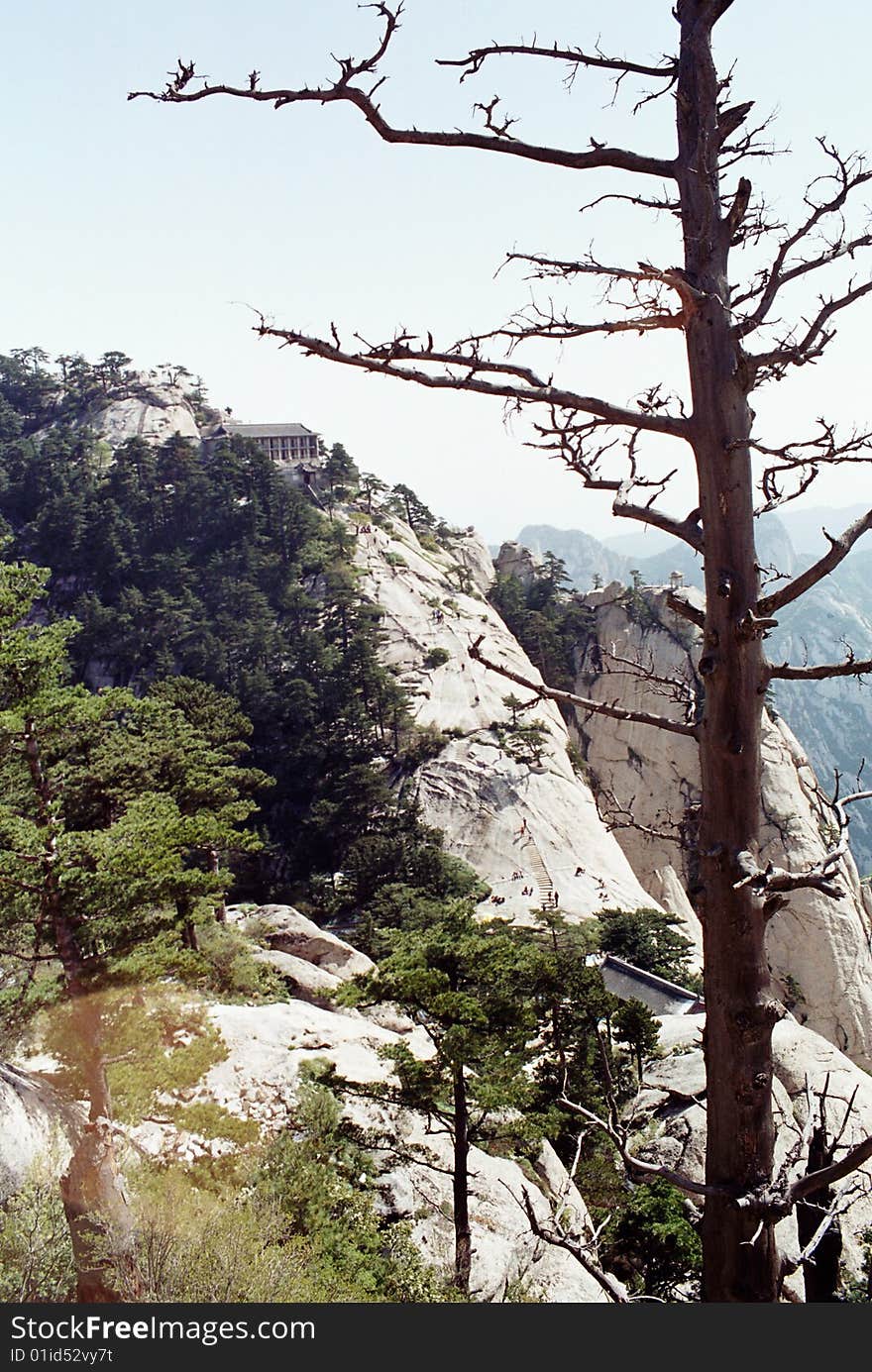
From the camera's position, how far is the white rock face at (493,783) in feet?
122

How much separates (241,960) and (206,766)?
4.37m

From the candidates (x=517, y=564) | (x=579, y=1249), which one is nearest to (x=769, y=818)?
(x=517, y=564)

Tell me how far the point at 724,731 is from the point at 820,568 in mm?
558

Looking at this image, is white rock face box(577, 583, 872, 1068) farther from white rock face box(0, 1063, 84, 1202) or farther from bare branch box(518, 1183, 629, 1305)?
bare branch box(518, 1183, 629, 1305)

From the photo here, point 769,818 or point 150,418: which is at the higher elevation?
point 150,418

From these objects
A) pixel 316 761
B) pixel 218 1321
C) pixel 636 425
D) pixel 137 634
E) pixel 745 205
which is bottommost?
pixel 218 1321

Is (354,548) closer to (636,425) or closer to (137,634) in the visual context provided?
(137,634)

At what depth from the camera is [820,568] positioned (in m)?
2.62

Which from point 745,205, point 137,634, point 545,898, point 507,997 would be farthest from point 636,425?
point 137,634

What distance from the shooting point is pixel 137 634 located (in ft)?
161

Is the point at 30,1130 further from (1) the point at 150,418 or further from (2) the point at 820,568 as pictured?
(1) the point at 150,418

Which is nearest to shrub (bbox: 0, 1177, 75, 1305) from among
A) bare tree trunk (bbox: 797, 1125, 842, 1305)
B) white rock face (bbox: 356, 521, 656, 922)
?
bare tree trunk (bbox: 797, 1125, 842, 1305)

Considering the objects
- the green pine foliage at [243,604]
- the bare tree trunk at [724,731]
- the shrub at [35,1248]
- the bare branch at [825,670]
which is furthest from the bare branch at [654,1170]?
the green pine foliage at [243,604]

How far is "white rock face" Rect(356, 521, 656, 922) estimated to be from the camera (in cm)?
3728
